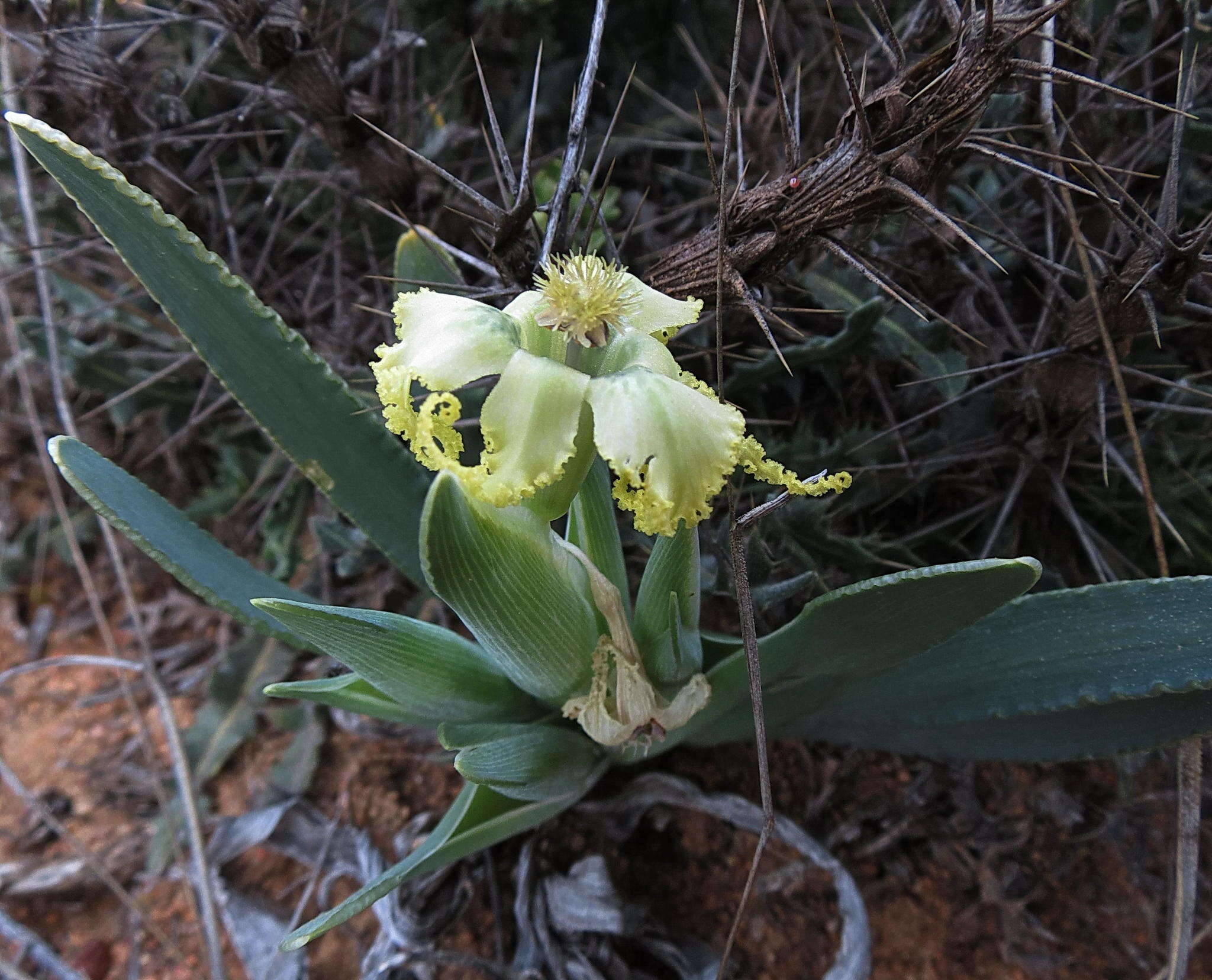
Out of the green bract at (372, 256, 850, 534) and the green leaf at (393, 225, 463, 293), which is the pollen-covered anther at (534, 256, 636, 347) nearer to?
the green bract at (372, 256, 850, 534)

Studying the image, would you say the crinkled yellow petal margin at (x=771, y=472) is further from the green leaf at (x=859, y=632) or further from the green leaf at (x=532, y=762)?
the green leaf at (x=532, y=762)

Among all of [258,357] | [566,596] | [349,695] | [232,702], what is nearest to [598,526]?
[566,596]

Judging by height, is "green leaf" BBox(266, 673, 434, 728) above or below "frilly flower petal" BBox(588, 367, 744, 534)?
below

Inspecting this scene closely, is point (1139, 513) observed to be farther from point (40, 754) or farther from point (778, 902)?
point (40, 754)

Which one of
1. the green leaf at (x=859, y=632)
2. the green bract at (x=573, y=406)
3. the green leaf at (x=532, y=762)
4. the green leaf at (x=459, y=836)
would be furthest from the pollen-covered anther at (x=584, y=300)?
the green leaf at (x=459, y=836)

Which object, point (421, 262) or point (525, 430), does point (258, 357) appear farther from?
point (525, 430)

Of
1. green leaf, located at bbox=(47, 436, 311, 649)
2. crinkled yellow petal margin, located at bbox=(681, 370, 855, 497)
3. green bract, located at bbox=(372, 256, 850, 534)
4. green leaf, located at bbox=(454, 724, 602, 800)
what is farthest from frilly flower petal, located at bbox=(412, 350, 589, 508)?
green leaf, located at bbox=(47, 436, 311, 649)

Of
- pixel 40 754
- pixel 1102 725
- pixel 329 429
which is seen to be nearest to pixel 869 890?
pixel 1102 725
